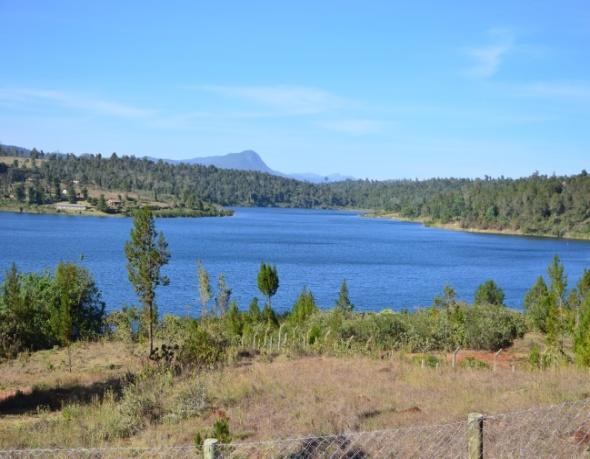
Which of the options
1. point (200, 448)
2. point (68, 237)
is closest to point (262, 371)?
point (200, 448)

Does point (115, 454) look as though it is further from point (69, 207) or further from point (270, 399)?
point (69, 207)

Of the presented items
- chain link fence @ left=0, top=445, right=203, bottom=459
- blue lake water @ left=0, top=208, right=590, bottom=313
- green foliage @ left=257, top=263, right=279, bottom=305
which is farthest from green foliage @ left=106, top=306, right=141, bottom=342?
chain link fence @ left=0, top=445, right=203, bottom=459

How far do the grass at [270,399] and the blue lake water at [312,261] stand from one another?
24.7 meters

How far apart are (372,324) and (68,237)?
74.6 metres

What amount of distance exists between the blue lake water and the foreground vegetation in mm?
12738

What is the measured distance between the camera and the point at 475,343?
2527 cm

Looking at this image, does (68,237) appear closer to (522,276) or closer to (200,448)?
(522,276)

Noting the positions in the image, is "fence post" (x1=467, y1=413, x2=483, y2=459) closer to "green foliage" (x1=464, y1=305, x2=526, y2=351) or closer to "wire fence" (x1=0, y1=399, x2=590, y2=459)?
"wire fence" (x1=0, y1=399, x2=590, y2=459)

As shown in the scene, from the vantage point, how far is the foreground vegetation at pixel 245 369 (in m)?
10.6

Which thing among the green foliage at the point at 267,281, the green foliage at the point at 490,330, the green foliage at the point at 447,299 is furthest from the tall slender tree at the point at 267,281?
the green foliage at the point at 490,330

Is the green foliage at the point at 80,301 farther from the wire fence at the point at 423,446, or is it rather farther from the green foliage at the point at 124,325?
the wire fence at the point at 423,446

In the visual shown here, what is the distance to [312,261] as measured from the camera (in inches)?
2869

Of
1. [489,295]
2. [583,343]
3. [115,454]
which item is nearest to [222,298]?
[489,295]

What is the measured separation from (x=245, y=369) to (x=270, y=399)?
13.1 ft
